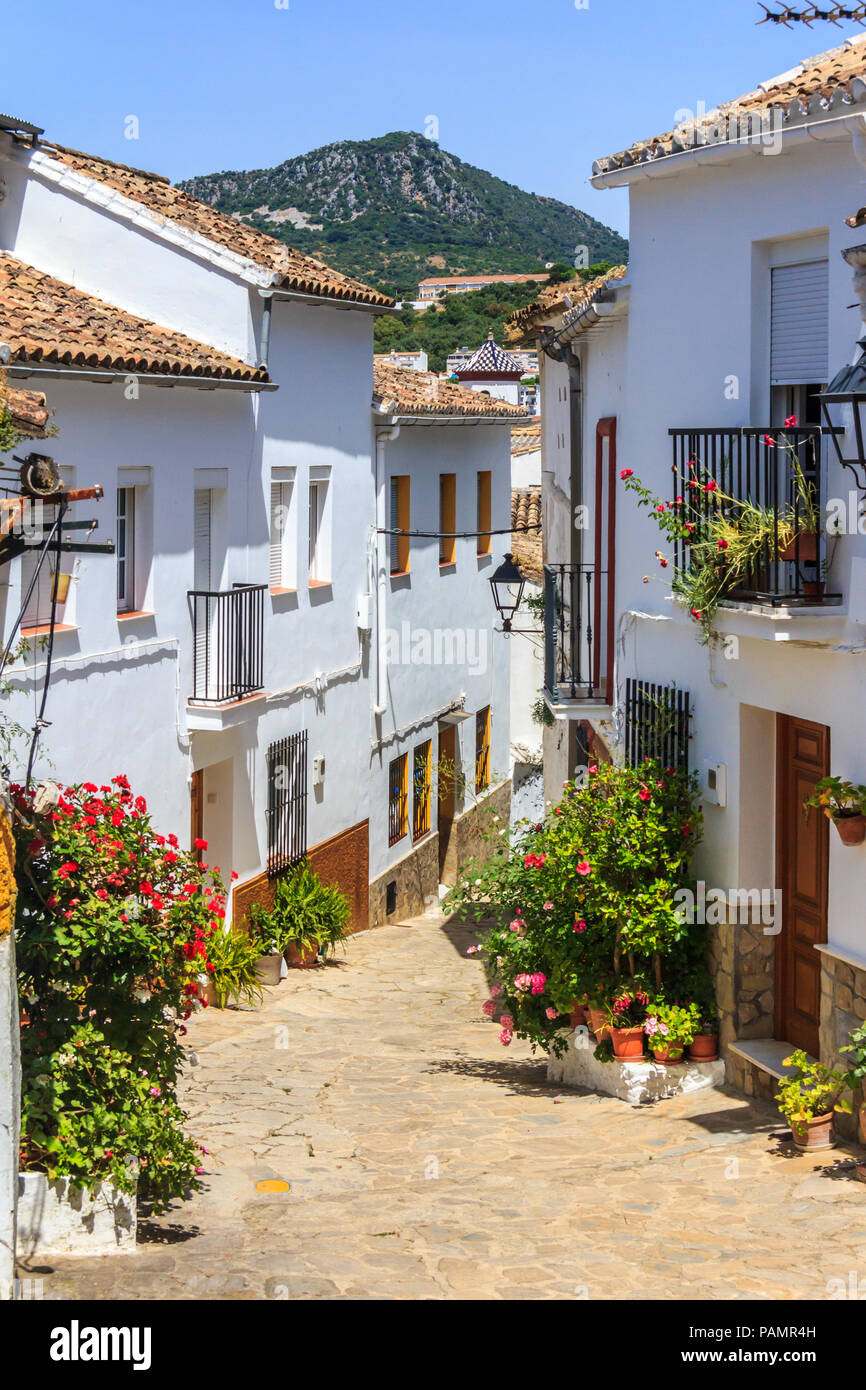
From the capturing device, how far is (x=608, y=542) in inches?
549

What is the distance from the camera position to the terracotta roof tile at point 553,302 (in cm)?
1497

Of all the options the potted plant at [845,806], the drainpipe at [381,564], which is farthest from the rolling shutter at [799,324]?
the drainpipe at [381,564]

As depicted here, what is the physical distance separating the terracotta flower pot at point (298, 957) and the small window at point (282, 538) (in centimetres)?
409

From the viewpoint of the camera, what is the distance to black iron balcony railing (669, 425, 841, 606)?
9.29m

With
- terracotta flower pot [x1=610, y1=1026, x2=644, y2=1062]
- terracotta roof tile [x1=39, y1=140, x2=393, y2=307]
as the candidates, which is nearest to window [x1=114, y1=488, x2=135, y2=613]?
terracotta roof tile [x1=39, y1=140, x2=393, y2=307]

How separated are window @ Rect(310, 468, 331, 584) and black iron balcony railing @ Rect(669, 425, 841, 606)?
8367 mm

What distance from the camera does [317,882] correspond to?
58.2 feet

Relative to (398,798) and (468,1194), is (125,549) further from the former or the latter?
(398,798)

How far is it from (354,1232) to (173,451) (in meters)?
8.31

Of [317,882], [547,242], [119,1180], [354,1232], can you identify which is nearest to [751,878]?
[354,1232]

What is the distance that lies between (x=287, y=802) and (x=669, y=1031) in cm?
773

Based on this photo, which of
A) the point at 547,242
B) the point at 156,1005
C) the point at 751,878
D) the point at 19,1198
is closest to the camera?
the point at 19,1198

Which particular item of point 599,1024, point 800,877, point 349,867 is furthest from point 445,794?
point 800,877
